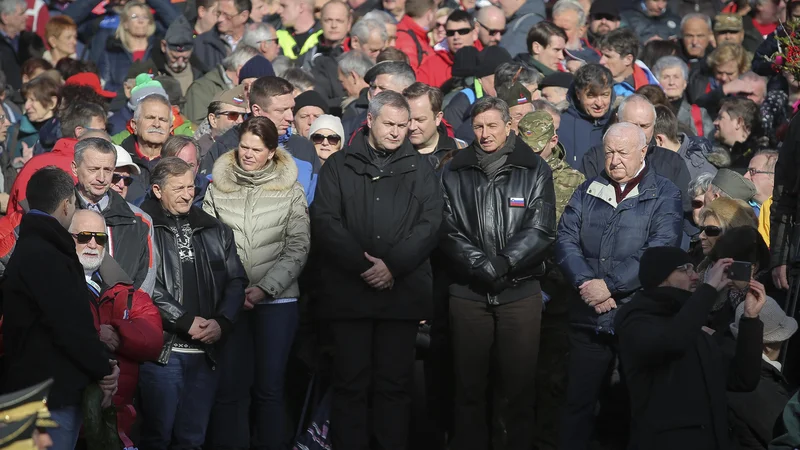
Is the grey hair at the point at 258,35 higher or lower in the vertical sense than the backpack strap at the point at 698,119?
higher

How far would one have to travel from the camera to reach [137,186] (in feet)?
31.4

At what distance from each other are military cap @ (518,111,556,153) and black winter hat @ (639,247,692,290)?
2.85 m

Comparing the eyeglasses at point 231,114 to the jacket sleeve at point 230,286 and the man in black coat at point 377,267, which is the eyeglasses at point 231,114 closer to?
the man in black coat at point 377,267

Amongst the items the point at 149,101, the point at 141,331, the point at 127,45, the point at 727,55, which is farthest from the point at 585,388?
the point at 127,45

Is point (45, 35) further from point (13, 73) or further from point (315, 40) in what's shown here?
point (315, 40)

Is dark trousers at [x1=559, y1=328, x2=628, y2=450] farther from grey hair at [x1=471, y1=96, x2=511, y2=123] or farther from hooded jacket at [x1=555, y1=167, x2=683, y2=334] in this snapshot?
grey hair at [x1=471, y1=96, x2=511, y2=123]

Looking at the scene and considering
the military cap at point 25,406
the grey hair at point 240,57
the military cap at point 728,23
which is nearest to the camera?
the military cap at point 25,406

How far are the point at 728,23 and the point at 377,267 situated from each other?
22.9 feet

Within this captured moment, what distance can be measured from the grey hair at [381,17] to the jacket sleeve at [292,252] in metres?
4.20

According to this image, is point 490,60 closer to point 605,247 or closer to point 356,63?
point 356,63

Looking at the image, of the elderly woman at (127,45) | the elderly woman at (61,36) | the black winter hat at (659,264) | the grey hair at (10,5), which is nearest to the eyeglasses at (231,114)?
the elderly woman at (127,45)

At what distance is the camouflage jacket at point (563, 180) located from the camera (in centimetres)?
933

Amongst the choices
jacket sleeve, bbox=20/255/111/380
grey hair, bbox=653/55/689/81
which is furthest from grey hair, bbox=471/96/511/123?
grey hair, bbox=653/55/689/81

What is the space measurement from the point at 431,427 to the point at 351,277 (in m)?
1.48
